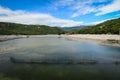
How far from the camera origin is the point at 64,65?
803 inches

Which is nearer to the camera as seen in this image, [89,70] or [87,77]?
[87,77]

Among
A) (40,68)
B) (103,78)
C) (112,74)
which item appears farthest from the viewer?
(40,68)

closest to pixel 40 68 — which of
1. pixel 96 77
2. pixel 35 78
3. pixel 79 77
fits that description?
pixel 35 78

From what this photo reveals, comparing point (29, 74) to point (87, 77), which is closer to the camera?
point (87, 77)

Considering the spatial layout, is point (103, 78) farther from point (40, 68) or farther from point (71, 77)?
point (40, 68)

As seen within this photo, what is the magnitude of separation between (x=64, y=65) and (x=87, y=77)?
5.07 m

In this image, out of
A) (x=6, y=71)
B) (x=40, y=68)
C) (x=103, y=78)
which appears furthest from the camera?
(x=40, y=68)

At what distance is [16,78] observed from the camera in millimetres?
15500

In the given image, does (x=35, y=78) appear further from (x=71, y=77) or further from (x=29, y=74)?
(x=71, y=77)

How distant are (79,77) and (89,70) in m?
2.75

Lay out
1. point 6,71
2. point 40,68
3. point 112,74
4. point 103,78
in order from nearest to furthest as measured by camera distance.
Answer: point 103,78, point 112,74, point 6,71, point 40,68

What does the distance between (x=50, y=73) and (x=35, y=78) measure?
2077mm

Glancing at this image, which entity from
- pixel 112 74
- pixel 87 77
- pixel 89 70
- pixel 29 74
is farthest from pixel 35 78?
pixel 112 74

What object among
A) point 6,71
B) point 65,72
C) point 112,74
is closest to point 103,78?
point 112,74
